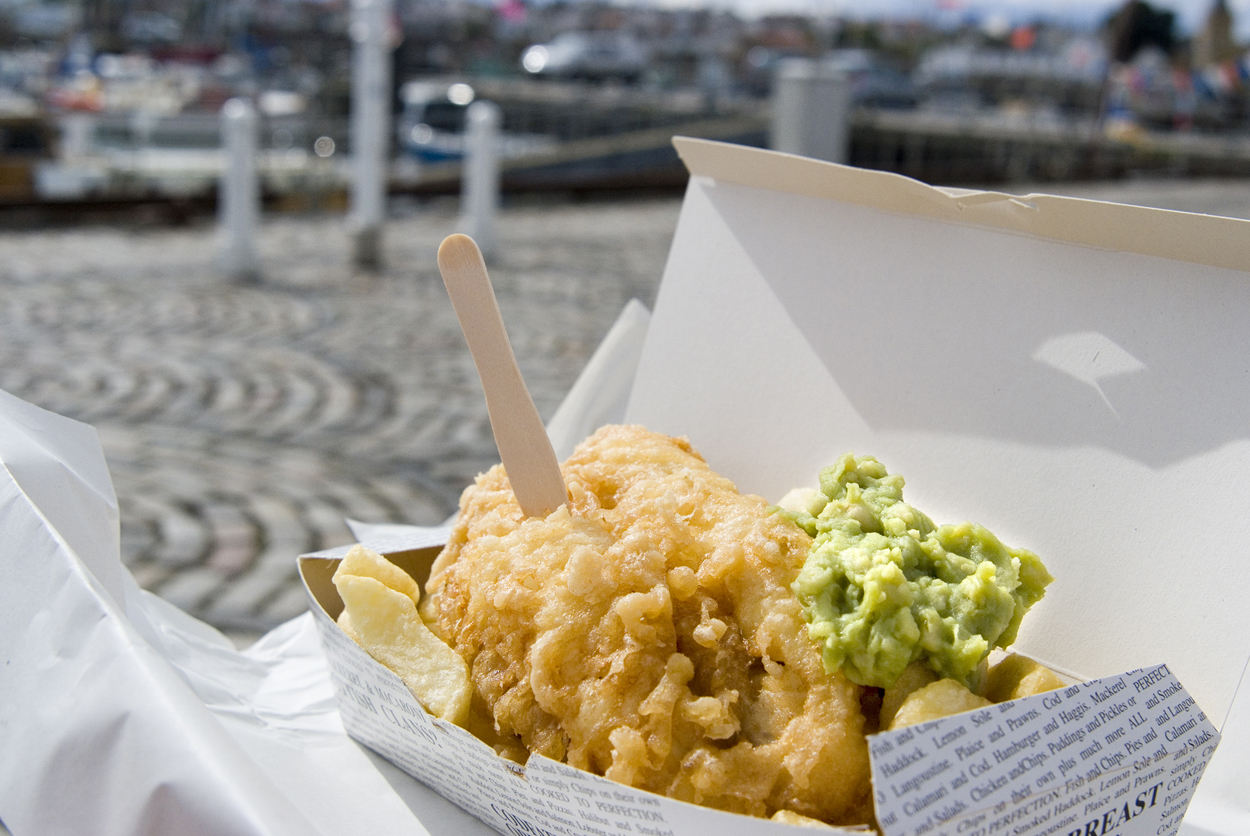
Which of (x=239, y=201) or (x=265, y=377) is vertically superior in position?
(x=239, y=201)

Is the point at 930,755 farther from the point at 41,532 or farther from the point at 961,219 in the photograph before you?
the point at 41,532

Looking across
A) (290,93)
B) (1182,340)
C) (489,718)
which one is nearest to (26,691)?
(489,718)

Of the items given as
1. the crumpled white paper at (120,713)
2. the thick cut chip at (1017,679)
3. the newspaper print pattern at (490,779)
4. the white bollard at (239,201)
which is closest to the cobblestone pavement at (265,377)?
the white bollard at (239,201)

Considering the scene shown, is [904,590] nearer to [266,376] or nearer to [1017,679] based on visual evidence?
[1017,679]

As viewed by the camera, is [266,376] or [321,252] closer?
[266,376]

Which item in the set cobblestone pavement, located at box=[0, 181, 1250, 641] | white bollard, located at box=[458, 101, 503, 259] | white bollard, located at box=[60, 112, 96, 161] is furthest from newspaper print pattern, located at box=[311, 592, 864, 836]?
white bollard, located at box=[60, 112, 96, 161]

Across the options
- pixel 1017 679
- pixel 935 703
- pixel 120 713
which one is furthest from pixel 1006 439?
pixel 120 713

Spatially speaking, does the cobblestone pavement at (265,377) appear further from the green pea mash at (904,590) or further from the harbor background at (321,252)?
the green pea mash at (904,590)

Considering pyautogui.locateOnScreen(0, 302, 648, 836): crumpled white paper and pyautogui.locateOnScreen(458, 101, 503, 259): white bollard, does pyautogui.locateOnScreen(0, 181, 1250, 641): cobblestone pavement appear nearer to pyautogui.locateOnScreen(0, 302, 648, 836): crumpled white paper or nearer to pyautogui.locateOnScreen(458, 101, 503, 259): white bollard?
pyautogui.locateOnScreen(458, 101, 503, 259): white bollard
